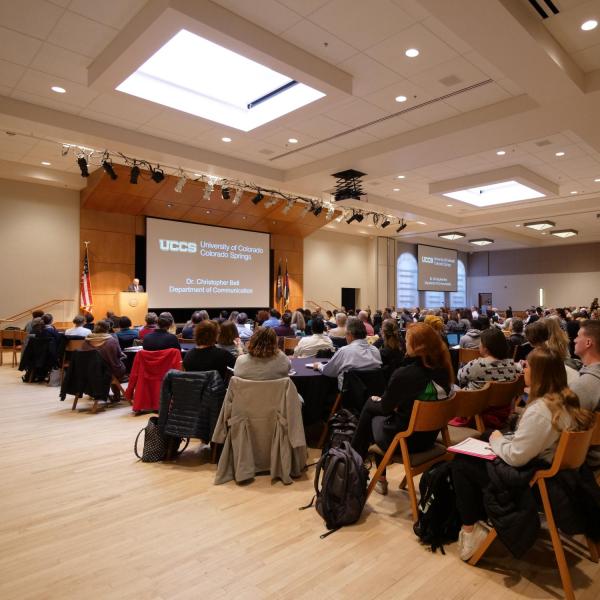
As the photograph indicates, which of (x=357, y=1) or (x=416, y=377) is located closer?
(x=416, y=377)

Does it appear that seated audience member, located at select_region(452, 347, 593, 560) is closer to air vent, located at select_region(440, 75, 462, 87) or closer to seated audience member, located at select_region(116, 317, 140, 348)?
air vent, located at select_region(440, 75, 462, 87)

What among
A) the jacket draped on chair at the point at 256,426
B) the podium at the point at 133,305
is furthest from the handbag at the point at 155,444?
the podium at the point at 133,305

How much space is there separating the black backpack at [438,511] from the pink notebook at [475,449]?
149mm

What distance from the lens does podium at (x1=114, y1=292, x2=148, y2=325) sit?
11.1 meters

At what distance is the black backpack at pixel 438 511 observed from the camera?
2684 mm

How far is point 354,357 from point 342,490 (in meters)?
1.33

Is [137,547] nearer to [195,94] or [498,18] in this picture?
[498,18]

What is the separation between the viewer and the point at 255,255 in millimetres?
14164

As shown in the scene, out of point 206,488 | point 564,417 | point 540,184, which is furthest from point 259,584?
point 540,184

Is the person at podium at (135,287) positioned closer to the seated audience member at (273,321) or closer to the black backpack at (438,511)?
the seated audience member at (273,321)

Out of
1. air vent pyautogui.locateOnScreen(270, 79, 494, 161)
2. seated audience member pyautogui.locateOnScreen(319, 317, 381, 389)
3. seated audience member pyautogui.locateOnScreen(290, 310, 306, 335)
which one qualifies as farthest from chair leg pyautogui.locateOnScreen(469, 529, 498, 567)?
seated audience member pyautogui.locateOnScreen(290, 310, 306, 335)

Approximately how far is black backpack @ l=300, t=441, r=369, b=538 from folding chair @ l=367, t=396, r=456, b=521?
143 mm

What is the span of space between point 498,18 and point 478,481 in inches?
151

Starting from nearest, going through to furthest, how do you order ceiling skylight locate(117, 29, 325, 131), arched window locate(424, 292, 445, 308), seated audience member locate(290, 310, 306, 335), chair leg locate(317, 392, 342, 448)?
chair leg locate(317, 392, 342, 448)
ceiling skylight locate(117, 29, 325, 131)
seated audience member locate(290, 310, 306, 335)
arched window locate(424, 292, 445, 308)
